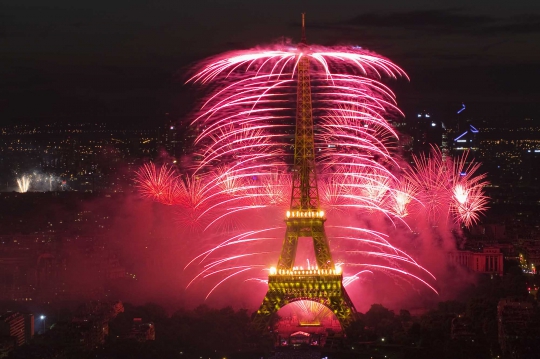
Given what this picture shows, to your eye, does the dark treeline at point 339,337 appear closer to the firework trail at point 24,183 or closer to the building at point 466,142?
the firework trail at point 24,183

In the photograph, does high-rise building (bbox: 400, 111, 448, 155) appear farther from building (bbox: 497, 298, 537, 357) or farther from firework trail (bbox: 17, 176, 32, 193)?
firework trail (bbox: 17, 176, 32, 193)

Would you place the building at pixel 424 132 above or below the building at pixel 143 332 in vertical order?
above

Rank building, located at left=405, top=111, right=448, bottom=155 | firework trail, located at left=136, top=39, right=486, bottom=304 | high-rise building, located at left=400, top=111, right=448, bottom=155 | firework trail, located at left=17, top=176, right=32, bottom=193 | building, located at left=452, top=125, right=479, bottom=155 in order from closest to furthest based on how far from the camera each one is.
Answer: firework trail, located at left=136, top=39, right=486, bottom=304 < high-rise building, located at left=400, top=111, right=448, bottom=155 < building, located at left=405, top=111, right=448, bottom=155 < firework trail, located at left=17, top=176, right=32, bottom=193 < building, located at left=452, top=125, right=479, bottom=155

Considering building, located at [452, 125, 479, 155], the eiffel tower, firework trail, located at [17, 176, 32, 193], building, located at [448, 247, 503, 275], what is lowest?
the eiffel tower

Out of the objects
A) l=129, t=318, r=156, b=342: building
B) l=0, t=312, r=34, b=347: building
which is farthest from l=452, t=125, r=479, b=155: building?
l=129, t=318, r=156, b=342: building

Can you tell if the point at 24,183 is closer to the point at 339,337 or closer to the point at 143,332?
the point at 143,332

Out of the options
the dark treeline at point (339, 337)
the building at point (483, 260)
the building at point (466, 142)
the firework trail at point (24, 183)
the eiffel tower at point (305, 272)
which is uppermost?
the building at point (466, 142)

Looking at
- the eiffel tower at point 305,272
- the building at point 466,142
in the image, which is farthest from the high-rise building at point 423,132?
the eiffel tower at point 305,272
